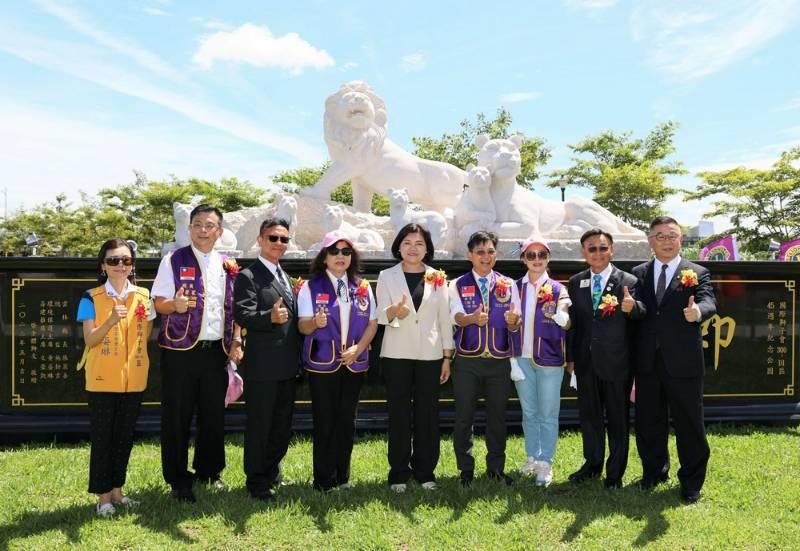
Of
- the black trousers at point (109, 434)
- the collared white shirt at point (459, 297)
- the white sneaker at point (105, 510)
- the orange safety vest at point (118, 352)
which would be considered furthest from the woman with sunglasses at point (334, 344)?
the white sneaker at point (105, 510)

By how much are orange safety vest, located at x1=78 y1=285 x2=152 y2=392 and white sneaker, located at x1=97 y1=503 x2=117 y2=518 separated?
66 centimetres

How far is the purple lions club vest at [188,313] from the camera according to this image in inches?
130

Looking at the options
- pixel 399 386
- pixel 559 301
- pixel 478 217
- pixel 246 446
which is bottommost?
pixel 246 446

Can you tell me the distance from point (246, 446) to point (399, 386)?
938 mm

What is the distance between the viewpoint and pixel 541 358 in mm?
3693

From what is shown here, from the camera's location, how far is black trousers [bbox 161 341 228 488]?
3346 mm

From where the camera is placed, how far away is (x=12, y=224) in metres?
23.0

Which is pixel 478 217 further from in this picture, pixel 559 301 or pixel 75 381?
pixel 75 381

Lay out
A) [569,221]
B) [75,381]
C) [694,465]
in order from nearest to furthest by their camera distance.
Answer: [694,465] → [75,381] → [569,221]

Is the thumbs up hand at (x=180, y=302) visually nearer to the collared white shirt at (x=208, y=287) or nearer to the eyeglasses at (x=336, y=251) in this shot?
the collared white shirt at (x=208, y=287)

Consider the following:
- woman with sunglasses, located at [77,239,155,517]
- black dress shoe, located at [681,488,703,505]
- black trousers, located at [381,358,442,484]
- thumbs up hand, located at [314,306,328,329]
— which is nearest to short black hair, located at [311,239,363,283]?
thumbs up hand, located at [314,306,328,329]

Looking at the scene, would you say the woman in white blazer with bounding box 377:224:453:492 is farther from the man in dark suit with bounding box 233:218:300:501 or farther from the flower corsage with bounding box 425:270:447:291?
the man in dark suit with bounding box 233:218:300:501

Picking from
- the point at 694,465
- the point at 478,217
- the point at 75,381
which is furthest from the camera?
the point at 478,217

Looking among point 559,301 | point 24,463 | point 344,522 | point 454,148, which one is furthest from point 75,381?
point 454,148
